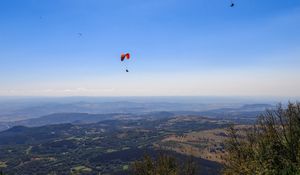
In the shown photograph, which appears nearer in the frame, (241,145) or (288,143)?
(288,143)

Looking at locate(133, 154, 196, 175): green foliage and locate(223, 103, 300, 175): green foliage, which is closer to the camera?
locate(223, 103, 300, 175): green foliage

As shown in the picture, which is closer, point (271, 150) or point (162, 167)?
point (271, 150)

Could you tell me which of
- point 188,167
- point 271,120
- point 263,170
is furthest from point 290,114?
point 188,167

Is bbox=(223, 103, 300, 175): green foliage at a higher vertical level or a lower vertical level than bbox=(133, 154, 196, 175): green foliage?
higher

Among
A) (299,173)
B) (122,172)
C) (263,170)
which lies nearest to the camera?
(299,173)

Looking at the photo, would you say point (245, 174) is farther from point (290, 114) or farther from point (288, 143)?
point (290, 114)

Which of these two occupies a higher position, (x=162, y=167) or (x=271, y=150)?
(x=271, y=150)

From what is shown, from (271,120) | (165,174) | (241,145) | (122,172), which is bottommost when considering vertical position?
(122,172)

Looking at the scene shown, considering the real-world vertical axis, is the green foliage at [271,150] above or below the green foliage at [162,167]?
above

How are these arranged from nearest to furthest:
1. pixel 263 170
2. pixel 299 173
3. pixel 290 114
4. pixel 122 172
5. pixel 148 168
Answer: pixel 299 173, pixel 263 170, pixel 290 114, pixel 148 168, pixel 122 172

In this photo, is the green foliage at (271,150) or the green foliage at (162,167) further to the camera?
the green foliage at (162,167)

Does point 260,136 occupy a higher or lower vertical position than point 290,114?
lower
